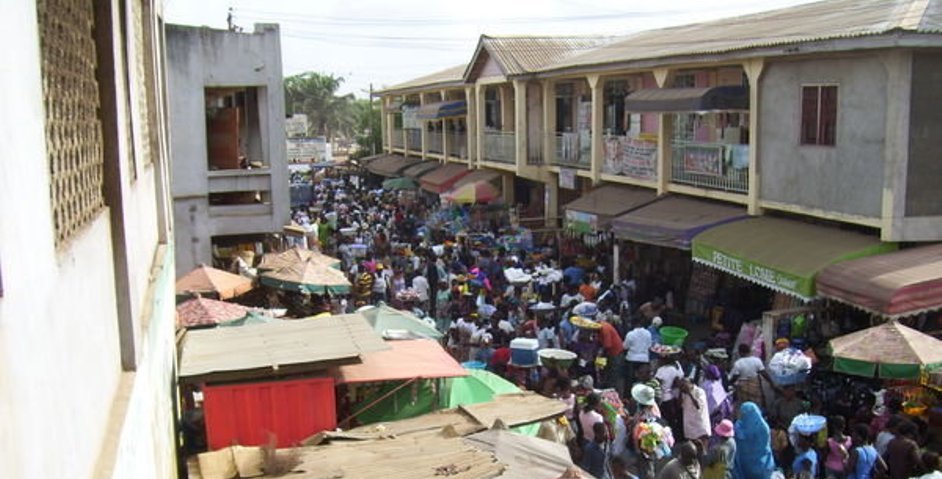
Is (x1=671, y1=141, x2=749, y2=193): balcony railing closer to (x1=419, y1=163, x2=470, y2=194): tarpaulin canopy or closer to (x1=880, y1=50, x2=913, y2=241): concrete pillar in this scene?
(x1=880, y1=50, x2=913, y2=241): concrete pillar

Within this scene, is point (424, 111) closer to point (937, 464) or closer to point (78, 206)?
point (937, 464)

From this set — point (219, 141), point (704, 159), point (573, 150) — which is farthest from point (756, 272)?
point (219, 141)

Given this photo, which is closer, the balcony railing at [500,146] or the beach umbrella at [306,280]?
the beach umbrella at [306,280]

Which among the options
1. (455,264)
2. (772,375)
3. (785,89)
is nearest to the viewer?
(772,375)

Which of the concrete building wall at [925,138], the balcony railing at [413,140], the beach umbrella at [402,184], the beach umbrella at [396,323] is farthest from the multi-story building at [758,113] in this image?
the balcony railing at [413,140]

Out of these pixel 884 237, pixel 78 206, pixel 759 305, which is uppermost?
pixel 78 206

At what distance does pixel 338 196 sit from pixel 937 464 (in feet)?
102

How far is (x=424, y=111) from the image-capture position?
34.1m

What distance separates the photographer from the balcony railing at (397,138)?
43.0m

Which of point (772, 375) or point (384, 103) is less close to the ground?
point (384, 103)

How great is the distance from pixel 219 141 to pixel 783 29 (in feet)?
39.1

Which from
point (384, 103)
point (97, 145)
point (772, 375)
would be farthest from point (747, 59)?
point (384, 103)

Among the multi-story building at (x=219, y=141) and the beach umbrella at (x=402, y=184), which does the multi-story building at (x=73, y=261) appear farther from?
the beach umbrella at (x=402, y=184)

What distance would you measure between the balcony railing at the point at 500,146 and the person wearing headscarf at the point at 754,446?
1730 cm
